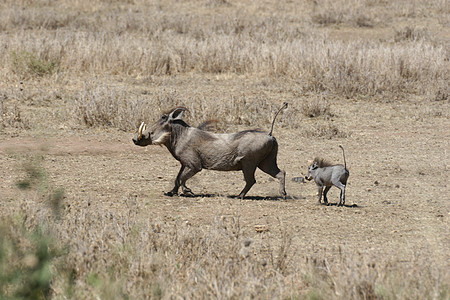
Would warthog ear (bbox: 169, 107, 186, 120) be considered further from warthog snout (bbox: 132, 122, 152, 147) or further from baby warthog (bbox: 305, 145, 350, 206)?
baby warthog (bbox: 305, 145, 350, 206)

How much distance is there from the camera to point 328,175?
287 inches

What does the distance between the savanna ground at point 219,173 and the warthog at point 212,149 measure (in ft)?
0.94

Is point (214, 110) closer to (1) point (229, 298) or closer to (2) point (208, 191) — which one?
(2) point (208, 191)

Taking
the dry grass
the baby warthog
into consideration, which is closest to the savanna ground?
the dry grass

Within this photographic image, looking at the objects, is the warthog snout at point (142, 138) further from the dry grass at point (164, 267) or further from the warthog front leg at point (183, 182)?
the dry grass at point (164, 267)

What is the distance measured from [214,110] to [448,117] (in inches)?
161

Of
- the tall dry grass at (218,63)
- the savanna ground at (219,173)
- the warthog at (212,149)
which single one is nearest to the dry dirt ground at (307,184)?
the savanna ground at (219,173)

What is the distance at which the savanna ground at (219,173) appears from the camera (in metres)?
4.36

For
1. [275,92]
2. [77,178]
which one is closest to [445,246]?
[77,178]

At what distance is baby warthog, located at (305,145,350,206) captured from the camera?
7.18 m

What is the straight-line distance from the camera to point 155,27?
2077 cm

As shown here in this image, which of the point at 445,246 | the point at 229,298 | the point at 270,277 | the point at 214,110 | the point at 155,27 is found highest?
the point at 229,298

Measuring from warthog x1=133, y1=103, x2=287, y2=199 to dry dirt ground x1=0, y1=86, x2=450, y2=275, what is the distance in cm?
28

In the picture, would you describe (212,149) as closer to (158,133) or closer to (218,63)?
(158,133)
